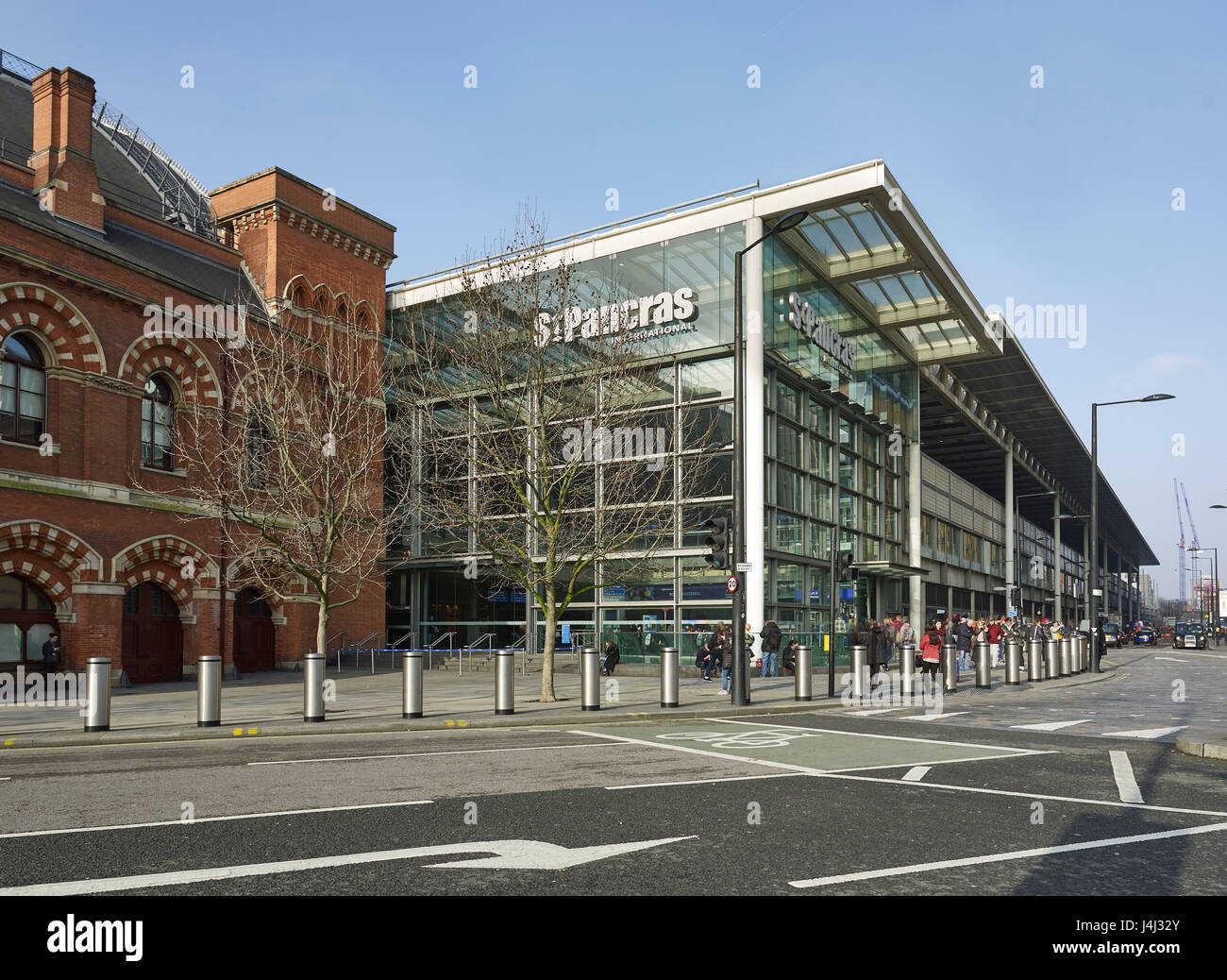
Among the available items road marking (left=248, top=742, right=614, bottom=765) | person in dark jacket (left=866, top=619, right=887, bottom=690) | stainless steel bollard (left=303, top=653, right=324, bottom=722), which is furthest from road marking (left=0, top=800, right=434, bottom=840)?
person in dark jacket (left=866, top=619, right=887, bottom=690)

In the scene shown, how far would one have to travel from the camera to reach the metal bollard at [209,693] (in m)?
Result: 14.8

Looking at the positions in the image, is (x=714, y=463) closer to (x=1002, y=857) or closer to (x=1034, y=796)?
(x=1034, y=796)

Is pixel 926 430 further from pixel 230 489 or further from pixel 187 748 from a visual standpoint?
pixel 187 748

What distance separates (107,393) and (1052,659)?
2684 cm

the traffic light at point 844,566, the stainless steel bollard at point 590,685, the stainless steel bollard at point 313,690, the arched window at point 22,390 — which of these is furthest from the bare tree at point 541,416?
the arched window at point 22,390

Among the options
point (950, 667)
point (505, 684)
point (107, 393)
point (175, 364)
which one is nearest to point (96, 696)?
point (505, 684)

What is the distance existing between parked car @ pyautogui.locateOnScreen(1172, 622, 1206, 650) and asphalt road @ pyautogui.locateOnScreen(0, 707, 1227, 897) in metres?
71.1

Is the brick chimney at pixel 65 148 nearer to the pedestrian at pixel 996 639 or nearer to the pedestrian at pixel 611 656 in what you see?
the pedestrian at pixel 611 656

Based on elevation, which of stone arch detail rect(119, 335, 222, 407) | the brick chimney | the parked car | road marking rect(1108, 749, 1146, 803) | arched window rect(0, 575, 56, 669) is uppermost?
the brick chimney

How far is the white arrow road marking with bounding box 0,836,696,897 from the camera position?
5363mm

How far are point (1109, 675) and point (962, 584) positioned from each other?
922 inches

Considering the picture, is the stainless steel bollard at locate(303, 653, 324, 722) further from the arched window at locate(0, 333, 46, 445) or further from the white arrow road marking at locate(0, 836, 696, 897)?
the arched window at locate(0, 333, 46, 445)

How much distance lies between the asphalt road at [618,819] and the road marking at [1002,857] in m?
0.03

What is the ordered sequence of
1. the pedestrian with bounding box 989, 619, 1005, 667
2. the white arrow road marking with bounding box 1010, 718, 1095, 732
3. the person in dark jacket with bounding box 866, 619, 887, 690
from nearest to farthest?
the white arrow road marking with bounding box 1010, 718, 1095, 732 < the person in dark jacket with bounding box 866, 619, 887, 690 < the pedestrian with bounding box 989, 619, 1005, 667
